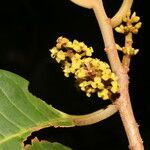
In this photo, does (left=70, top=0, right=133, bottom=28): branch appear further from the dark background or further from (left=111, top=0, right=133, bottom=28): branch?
the dark background

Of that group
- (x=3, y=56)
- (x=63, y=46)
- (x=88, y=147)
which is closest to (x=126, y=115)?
(x=63, y=46)

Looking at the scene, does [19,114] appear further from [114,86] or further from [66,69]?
[114,86]

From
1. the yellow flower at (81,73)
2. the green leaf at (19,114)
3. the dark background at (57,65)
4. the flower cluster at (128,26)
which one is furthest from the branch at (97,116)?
the dark background at (57,65)

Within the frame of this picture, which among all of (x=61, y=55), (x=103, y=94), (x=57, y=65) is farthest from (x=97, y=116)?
(x=57, y=65)

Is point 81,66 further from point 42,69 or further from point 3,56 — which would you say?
point 3,56

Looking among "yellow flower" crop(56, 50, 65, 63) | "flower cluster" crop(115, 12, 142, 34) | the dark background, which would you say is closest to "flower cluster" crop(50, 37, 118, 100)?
"yellow flower" crop(56, 50, 65, 63)
